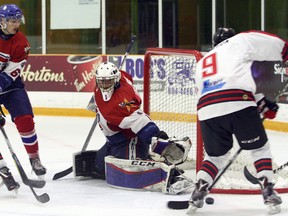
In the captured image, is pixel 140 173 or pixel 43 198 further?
pixel 140 173

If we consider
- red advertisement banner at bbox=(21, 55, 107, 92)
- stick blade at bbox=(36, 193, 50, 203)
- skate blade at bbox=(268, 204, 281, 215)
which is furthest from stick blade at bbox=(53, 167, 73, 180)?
red advertisement banner at bbox=(21, 55, 107, 92)

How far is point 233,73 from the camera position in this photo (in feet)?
11.2

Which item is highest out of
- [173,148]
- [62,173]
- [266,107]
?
[266,107]

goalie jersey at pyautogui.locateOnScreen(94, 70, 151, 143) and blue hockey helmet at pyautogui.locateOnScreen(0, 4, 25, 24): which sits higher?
blue hockey helmet at pyautogui.locateOnScreen(0, 4, 25, 24)

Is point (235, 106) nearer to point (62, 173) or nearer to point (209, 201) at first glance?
point (209, 201)

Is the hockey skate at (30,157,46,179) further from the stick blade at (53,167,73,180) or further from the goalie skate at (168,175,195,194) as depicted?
the goalie skate at (168,175,195,194)

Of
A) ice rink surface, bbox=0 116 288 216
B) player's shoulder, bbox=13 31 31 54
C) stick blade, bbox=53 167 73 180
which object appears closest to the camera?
ice rink surface, bbox=0 116 288 216

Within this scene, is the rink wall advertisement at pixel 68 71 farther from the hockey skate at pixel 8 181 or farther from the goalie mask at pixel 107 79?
the hockey skate at pixel 8 181

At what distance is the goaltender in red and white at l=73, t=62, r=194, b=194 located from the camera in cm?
411

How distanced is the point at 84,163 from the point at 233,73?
140cm

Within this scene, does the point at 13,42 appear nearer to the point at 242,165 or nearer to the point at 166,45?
the point at 242,165

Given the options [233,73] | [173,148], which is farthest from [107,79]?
[233,73]

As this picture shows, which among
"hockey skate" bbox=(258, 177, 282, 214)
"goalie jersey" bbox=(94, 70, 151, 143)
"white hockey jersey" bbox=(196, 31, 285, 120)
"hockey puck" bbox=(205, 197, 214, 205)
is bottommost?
"hockey puck" bbox=(205, 197, 214, 205)

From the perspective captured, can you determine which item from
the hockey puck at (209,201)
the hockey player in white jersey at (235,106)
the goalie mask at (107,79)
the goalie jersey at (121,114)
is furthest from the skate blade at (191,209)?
the goalie mask at (107,79)
